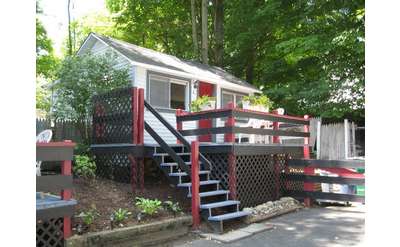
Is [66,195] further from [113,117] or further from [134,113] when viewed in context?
[113,117]

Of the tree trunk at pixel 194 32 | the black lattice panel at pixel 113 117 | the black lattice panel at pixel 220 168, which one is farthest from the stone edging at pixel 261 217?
the tree trunk at pixel 194 32

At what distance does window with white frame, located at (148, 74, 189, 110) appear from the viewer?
35.9 feet

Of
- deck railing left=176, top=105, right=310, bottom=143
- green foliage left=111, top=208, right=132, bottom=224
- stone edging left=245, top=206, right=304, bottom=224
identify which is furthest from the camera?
deck railing left=176, top=105, right=310, bottom=143

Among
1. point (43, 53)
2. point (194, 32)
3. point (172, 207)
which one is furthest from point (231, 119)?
point (43, 53)

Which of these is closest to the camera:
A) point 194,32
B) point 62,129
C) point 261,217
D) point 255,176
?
point 261,217

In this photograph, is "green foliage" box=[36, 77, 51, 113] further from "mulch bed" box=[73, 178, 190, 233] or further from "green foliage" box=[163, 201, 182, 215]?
"green foliage" box=[163, 201, 182, 215]

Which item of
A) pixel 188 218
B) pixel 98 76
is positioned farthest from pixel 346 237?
pixel 98 76

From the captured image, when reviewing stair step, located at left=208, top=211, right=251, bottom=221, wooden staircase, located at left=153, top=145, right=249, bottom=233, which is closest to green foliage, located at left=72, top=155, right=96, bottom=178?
wooden staircase, located at left=153, top=145, right=249, bottom=233

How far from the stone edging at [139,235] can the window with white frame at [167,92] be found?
5611mm

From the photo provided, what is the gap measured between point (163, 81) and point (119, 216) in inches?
255

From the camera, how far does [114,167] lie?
25.6 feet

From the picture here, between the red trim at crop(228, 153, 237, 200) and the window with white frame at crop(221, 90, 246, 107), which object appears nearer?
the red trim at crop(228, 153, 237, 200)

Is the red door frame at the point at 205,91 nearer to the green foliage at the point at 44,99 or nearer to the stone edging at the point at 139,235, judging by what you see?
the green foliage at the point at 44,99

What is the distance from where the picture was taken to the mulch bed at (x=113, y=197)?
539 centimetres
